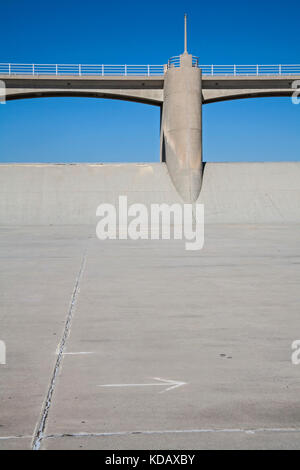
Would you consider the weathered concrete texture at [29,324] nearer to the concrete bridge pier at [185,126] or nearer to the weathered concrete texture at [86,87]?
the concrete bridge pier at [185,126]

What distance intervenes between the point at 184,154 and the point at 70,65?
1013cm

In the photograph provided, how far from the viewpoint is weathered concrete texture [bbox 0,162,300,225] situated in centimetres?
3453

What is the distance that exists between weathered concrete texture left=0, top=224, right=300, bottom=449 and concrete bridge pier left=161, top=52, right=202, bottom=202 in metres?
23.6

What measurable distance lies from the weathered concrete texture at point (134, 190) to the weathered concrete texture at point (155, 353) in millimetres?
21069

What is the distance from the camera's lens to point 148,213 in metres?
34.9

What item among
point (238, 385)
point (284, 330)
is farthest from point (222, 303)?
point (238, 385)

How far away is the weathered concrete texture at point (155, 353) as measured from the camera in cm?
425

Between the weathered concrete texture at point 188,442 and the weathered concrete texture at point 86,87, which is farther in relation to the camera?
the weathered concrete texture at point 86,87

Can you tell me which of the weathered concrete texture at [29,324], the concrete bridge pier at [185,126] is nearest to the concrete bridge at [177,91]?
the concrete bridge pier at [185,126]

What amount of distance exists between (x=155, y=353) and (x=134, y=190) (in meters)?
30.9

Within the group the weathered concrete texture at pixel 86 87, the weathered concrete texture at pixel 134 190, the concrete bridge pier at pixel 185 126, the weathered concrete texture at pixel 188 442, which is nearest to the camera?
the weathered concrete texture at pixel 188 442

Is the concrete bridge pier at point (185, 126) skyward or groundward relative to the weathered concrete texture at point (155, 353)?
skyward

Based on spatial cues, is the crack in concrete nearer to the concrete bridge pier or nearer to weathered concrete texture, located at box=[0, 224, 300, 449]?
weathered concrete texture, located at box=[0, 224, 300, 449]

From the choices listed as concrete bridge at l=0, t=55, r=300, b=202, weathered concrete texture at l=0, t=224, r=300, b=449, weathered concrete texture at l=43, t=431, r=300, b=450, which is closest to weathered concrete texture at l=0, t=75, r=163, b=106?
concrete bridge at l=0, t=55, r=300, b=202
